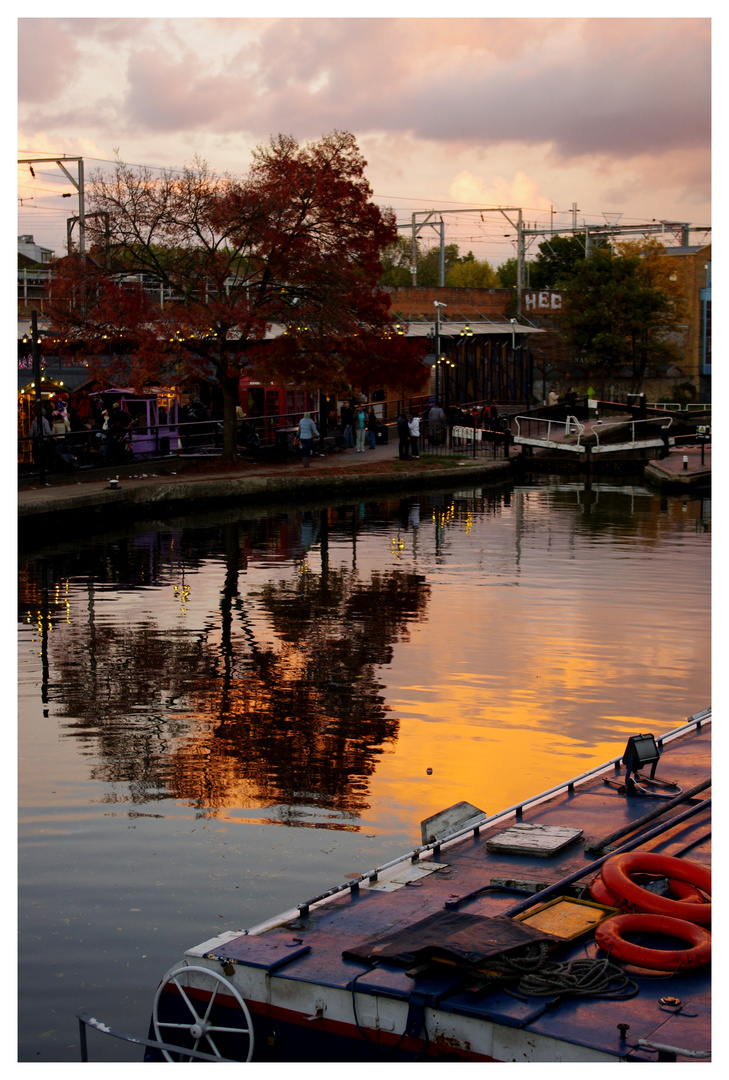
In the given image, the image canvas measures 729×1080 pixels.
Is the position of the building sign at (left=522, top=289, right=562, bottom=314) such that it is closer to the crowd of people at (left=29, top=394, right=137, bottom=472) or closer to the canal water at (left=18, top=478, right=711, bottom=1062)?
the crowd of people at (left=29, top=394, right=137, bottom=472)

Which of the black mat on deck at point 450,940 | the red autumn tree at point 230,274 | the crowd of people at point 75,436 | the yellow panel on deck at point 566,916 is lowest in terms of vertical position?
the yellow panel on deck at point 566,916

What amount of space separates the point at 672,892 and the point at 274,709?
6.07 m

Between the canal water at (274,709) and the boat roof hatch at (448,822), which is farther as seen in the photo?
the boat roof hatch at (448,822)

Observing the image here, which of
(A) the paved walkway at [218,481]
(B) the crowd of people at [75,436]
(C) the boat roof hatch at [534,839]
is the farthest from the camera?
(B) the crowd of people at [75,436]

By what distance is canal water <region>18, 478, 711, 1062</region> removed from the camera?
7.67 metres

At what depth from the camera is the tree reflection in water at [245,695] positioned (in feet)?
32.7

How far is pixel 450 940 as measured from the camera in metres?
5.80

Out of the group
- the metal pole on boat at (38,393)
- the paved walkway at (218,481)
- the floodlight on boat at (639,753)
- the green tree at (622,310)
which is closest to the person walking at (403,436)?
the paved walkway at (218,481)

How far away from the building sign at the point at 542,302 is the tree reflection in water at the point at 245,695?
48139 millimetres

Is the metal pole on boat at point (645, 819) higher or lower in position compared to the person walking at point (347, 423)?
lower

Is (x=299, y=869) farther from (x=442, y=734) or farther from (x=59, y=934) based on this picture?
(x=442, y=734)

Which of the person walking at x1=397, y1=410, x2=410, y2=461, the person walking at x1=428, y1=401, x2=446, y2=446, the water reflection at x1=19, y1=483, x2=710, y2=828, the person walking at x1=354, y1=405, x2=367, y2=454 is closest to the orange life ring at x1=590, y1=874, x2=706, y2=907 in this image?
the water reflection at x1=19, y1=483, x2=710, y2=828

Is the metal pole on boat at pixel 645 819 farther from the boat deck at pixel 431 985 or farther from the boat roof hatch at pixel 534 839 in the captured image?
the boat deck at pixel 431 985

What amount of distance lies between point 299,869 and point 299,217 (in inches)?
1080
